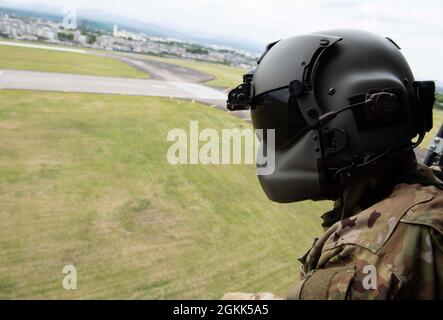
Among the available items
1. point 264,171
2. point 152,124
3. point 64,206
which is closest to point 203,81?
point 152,124

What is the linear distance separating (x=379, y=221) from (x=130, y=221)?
3279 mm

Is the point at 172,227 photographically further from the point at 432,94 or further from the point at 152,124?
the point at 152,124

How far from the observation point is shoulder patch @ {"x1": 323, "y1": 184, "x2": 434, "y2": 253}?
754mm

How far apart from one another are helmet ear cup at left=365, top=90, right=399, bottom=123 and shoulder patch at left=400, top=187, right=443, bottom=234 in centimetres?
22

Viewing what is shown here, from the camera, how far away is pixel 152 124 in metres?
7.47

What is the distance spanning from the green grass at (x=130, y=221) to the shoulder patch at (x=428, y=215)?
2326 millimetres

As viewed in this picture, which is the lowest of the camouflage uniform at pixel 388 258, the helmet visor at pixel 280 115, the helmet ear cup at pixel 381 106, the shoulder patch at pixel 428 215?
the camouflage uniform at pixel 388 258

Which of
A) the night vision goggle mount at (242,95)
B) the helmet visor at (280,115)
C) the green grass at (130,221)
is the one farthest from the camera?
the green grass at (130,221)

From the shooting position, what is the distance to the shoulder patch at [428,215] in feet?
2.41

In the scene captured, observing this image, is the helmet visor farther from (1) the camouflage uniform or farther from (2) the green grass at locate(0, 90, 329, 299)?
(2) the green grass at locate(0, 90, 329, 299)
